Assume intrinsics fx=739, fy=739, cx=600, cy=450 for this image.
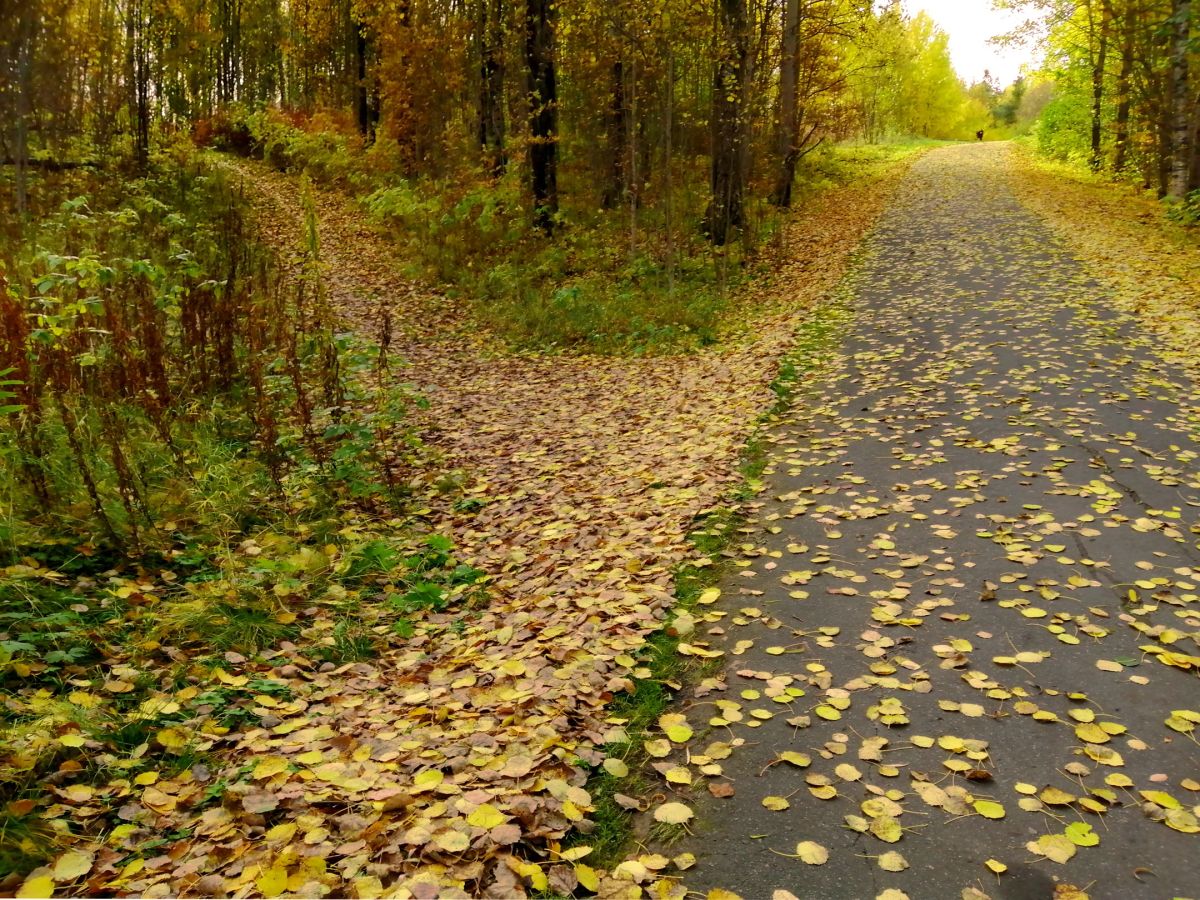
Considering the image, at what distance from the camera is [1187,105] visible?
55.1 feet

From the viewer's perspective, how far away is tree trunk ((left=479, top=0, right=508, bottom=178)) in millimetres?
18156

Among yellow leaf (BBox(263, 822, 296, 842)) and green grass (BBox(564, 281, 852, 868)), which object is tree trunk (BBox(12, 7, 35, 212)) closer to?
yellow leaf (BBox(263, 822, 296, 842))

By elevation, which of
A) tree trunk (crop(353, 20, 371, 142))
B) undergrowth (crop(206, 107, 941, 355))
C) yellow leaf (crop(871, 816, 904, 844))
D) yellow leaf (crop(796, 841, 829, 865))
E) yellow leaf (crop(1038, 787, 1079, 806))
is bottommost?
yellow leaf (crop(796, 841, 829, 865))

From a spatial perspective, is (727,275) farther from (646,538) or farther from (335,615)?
(335,615)

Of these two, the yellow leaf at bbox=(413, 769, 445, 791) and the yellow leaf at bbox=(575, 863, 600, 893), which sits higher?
the yellow leaf at bbox=(413, 769, 445, 791)

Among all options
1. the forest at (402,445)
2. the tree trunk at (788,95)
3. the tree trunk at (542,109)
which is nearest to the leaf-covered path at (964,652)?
the forest at (402,445)

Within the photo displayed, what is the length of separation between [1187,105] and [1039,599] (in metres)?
18.5

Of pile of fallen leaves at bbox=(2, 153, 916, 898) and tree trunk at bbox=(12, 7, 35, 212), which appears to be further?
tree trunk at bbox=(12, 7, 35, 212)

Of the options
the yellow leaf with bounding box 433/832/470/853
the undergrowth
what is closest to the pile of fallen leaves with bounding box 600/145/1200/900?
the yellow leaf with bounding box 433/832/470/853

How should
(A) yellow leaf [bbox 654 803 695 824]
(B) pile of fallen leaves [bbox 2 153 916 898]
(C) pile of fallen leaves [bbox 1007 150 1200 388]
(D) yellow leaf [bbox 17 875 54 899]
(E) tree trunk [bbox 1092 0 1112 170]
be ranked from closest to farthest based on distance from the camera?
1. (D) yellow leaf [bbox 17 875 54 899]
2. (B) pile of fallen leaves [bbox 2 153 916 898]
3. (A) yellow leaf [bbox 654 803 695 824]
4. (C) pile of fallen leaves [bbox 1007 150 1200 388]
5. (E) tree trunk [bbox 1092 0 1112 170]

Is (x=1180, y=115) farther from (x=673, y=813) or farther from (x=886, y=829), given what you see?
(x=673, y=813)

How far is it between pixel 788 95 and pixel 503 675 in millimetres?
19390

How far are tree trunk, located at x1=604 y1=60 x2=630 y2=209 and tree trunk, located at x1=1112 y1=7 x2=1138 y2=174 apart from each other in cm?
1229

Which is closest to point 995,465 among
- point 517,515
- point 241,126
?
point 517,515
